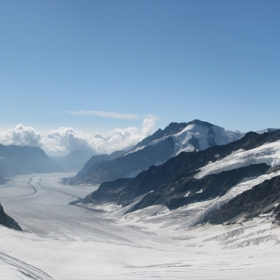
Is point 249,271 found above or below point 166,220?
above

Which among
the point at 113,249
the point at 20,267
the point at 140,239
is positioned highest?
the point at 20,267

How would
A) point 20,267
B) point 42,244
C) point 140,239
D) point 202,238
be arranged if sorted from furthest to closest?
point 140,239
point 202,238
point 42,244
point 20,267

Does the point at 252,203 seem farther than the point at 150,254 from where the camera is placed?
Yes

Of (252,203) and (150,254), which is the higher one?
(252,203)

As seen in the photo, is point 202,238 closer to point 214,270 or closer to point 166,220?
point 166,220

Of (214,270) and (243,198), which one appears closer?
(214,270)

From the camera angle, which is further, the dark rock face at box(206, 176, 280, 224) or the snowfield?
the dark rock face at box(206, 176, 280, 224)

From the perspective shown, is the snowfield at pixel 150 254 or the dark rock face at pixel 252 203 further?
the dark rock face at pixel 252 203

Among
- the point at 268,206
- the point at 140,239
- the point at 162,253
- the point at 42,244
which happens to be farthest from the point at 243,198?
the point at 42,244
